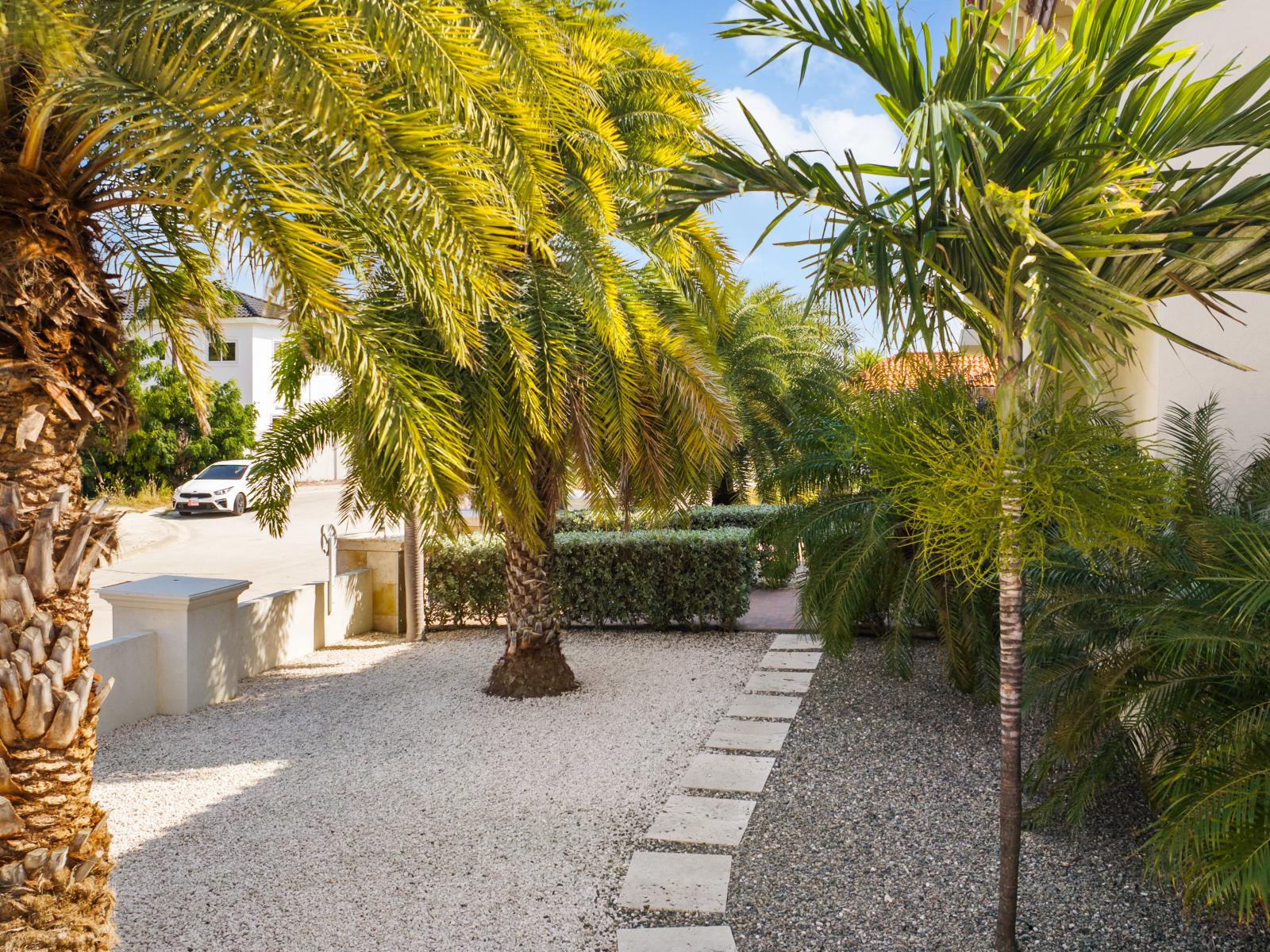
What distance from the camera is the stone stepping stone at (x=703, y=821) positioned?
16.2ft

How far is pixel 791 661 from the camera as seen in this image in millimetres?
8781

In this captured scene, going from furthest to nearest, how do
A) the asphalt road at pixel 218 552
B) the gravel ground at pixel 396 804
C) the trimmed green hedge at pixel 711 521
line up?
the asphalt road at pixel 218 552
the trimmed green hedge at pixel 711 521
the gravel ground at pixel 396 804

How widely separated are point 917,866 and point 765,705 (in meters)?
2.84

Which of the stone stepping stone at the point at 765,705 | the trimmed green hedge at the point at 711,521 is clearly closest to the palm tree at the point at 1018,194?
the stone stepping stone at the point at 765,705

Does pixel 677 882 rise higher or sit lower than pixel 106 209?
lower

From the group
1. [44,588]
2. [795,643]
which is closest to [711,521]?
[795,643]

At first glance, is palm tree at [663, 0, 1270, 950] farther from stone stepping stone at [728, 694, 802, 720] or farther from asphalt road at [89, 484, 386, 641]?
asphalt road at [89, 484, 386, 641]

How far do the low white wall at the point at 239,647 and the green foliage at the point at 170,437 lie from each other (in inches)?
665

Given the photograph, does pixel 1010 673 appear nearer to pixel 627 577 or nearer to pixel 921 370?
pixel 921 370

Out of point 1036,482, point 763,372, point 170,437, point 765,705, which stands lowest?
point 765,705

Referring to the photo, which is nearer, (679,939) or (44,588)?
(44,588)

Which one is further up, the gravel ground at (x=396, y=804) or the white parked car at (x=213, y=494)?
the white parked car at (x=213, y=494)

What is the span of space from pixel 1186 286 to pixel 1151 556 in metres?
1.42

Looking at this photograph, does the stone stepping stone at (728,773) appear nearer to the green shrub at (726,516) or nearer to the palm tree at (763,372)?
the green shrub at (726,516)
